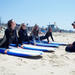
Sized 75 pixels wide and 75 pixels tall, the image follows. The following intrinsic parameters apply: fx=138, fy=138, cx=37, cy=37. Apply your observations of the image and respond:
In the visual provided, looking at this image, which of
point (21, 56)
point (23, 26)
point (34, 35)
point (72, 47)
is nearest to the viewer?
point (21, 56)

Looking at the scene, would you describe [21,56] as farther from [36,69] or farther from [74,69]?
[74,69]

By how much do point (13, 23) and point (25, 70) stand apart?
2686mm

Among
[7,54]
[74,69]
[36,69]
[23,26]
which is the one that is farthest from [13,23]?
[74,69]

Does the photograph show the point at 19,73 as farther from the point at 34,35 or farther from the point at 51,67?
the point at 34,35

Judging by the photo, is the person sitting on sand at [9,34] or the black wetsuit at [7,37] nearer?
the person sitting on sand at [9,34]

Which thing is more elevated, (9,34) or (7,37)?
(9,34)

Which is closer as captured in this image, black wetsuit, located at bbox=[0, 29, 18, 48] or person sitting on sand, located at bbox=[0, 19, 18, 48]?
person sitting on sand, located at bbox=[0, 19, 18, 48]

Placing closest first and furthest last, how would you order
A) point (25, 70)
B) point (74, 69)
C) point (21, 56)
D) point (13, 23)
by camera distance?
point (25, 70) < point (74, 69) < point (21, 56) < point (13, 23)

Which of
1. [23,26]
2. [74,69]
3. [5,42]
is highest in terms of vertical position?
[23,26]

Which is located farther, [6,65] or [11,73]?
[6,65]

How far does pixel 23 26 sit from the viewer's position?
25.0 feet

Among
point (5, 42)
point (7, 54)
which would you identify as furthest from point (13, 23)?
point (7, 54)

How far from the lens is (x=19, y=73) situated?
10.9 ft

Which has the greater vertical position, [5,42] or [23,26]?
[23,26]
